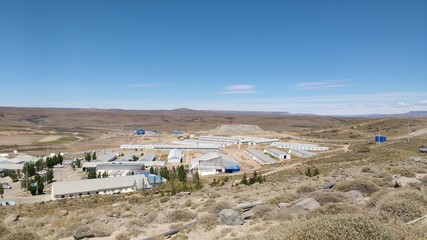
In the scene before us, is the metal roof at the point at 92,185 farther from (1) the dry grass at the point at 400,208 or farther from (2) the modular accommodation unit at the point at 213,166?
(1) the dry grass at the point at 400,208

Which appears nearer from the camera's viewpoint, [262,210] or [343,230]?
[343,230]

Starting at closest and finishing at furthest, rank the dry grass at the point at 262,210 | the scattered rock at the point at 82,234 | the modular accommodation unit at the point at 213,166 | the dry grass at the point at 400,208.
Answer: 1. the dry grass at the point at 400,208
2. the scattered rock at the point at 82,234
3. the dry grass at the point at 262,210
4. the modular accommodation unit at the point at 213,166

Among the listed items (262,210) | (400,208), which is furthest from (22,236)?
(400,208)

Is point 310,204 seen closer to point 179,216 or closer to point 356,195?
point 356,195

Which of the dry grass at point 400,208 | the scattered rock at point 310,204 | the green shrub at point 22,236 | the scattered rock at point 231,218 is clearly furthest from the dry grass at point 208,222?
the green shrub at point 22,236

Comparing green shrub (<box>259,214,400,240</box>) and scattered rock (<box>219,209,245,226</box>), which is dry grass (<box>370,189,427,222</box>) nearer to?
green shrub (<box>259,214,400,240</box>)

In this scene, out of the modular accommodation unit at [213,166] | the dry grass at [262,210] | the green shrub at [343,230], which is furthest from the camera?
the modular accommodation unit at [213,166]

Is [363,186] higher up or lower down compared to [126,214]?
higher up

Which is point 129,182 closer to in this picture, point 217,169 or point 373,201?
point 217,169

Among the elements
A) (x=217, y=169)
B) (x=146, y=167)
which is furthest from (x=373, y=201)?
(x=146, y=167)
